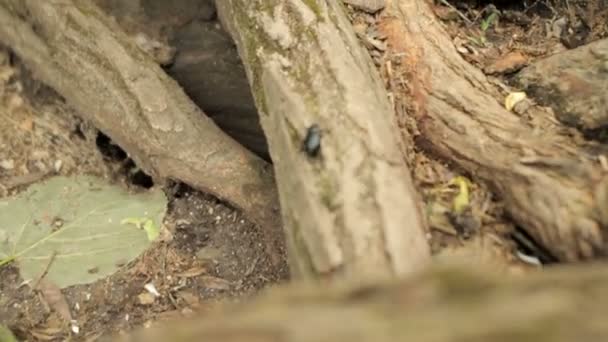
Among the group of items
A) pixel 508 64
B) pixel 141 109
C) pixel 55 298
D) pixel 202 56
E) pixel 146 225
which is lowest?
pixel 55 298

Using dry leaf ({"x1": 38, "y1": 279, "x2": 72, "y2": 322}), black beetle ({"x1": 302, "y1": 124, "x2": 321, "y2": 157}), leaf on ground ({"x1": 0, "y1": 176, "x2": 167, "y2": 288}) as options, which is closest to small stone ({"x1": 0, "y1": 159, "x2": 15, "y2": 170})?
leaf on ground ({"x1": 0, "y1": 176, "x2": 167, "y2": 288})

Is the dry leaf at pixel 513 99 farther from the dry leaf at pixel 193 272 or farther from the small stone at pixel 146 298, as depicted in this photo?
the small stone at pixel 146 298

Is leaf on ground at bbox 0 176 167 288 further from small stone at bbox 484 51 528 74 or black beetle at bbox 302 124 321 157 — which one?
small stone at bbox 484 51 528 74

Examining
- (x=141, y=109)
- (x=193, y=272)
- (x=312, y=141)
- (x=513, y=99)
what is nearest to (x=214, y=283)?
(x=193, y=272)

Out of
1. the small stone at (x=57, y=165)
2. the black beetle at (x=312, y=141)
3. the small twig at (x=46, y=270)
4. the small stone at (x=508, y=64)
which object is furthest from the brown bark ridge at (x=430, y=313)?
the small stone at (x=57, y=165)

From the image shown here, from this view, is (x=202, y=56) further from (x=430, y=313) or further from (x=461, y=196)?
(x=430, y=313)
